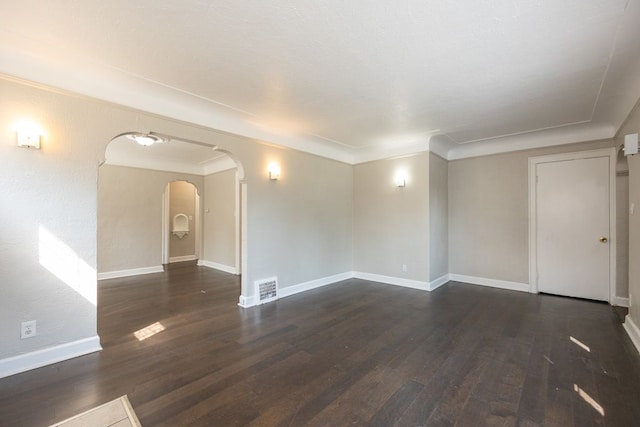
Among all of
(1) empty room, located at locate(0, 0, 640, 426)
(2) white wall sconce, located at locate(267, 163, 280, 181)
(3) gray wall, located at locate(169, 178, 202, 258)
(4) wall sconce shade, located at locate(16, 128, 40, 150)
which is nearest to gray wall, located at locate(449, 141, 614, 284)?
(1) empty room, located at locate(0, 0, 640, 426)

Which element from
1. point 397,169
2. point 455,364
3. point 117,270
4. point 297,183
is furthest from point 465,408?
point 117,270

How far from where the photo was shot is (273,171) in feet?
14.4

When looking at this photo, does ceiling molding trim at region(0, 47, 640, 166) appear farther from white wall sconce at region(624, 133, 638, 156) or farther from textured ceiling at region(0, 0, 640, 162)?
white wall sconce at region(624, 133, 638, 156)

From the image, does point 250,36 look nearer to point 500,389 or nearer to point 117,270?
point 500,389

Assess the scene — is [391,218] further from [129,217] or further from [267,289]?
[129,217]

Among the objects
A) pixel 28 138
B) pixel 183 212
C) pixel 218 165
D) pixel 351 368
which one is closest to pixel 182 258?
pixel 183 212

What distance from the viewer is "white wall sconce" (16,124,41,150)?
7.70 ft

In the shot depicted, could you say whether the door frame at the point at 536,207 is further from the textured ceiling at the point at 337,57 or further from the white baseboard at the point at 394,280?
the white baseboard at the point at 394,280

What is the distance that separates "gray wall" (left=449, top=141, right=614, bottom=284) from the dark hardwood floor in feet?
3.45

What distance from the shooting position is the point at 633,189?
10.0 ft

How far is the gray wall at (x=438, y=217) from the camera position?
195 inches

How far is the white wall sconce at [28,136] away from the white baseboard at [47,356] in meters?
1.79

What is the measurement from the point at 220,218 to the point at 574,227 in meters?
7.07

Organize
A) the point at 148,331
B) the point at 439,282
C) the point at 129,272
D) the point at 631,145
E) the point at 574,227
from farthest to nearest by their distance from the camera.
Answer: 1. the point at 129,272
2. the point at 439,282
3. the point at 574,227
4. the point at 148,331
5. the point at 631,145
